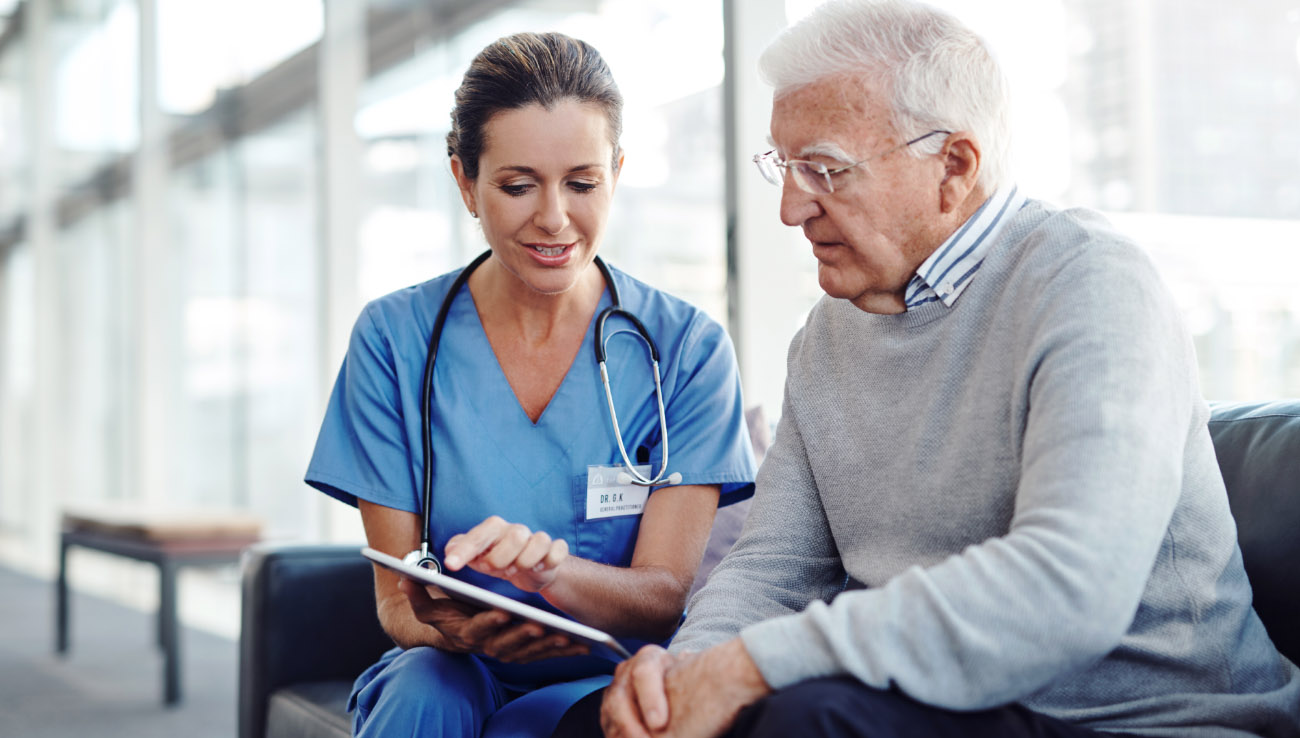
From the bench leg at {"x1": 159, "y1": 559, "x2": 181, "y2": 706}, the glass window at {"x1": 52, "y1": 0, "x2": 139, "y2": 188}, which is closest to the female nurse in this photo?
the bench leg at {"x1": 159, "y1": 559, "x2": 181, "y2": 706}

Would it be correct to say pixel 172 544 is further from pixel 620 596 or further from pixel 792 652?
pixel 792 652

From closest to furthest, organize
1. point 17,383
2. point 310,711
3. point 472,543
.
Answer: point 472,543
point 310,711
point 17,383

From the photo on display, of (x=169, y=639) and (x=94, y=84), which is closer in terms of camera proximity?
(x=169, y=639)

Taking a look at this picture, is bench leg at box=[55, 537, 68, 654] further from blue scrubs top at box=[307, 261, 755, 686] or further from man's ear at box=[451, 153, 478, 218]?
man's ear at box=[451, 153, 478, 218]

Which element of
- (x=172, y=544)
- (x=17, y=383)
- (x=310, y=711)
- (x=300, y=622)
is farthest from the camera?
(x=17, y=383)

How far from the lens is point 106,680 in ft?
12.1

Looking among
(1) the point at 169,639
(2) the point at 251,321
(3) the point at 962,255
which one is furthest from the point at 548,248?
(2) the point at 251,321

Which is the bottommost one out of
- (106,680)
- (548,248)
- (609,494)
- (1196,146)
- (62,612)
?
(106,680)

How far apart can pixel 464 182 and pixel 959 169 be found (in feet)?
2.17

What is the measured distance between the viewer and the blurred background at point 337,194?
2035 mm

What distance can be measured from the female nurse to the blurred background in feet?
0.78

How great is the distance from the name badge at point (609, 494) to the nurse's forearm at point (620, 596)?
0.08 metres

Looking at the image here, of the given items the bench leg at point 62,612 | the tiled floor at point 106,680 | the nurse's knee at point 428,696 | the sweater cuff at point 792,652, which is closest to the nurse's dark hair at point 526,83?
the nurse's knee at point 428,696

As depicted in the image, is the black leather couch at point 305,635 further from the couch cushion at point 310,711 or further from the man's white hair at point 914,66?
the man's white hair at point 914,66
